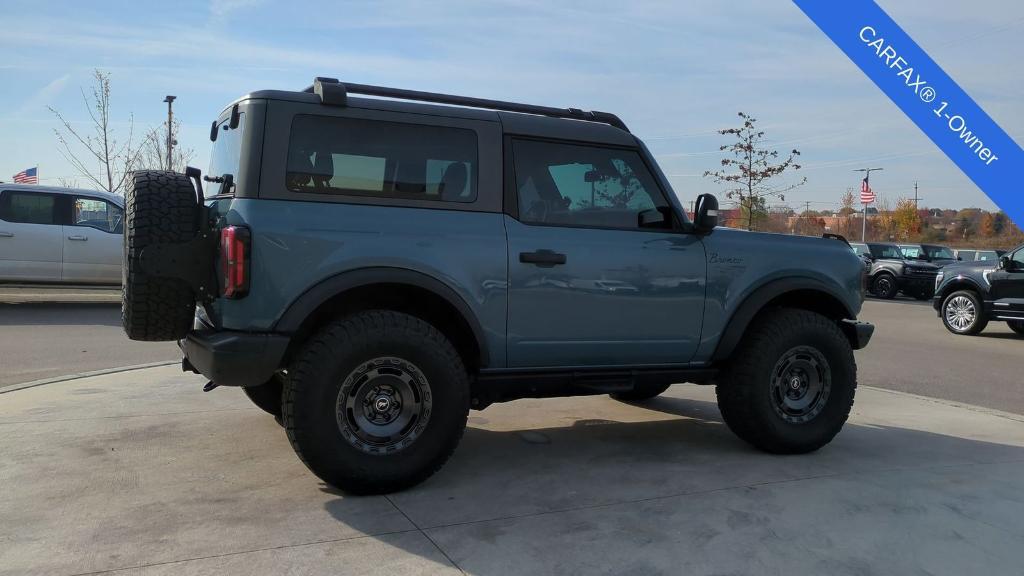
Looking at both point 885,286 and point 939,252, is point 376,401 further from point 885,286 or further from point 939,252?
point 939,252

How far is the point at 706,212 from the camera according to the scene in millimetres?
4762

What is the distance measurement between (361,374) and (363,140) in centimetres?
122

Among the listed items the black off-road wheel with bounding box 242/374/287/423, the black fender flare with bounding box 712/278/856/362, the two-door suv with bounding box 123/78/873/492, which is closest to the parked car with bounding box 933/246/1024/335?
the two-door suv with bounding box 123/78/873/492

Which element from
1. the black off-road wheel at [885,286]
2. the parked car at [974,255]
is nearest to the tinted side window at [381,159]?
the black off-road wheel at [885,286]

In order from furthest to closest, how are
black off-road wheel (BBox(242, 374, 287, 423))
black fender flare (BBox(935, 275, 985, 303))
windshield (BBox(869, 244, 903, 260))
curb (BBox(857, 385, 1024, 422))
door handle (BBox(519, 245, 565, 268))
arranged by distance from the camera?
windshield (BBox(869, 244, 903, 260))
black fender flare (BBox(935, 275, 985, 303))
curb (BBox(857, 385, 1024, 422))
black off-road wheel (BBox(242, 374, 287, 423))
door handle (BBox(519, 245, 565, 268))

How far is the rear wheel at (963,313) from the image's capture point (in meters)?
13.1

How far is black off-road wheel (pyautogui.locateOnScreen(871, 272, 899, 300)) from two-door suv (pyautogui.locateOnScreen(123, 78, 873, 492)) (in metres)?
20.1

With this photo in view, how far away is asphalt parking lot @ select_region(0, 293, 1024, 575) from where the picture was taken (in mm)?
3348

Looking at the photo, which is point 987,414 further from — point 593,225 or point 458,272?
point 458,272

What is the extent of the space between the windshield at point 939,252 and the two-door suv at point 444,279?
2261 cm

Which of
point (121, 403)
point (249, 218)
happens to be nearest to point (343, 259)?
point (249, 218)

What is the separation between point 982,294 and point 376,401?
12.3 meters

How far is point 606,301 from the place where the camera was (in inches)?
182

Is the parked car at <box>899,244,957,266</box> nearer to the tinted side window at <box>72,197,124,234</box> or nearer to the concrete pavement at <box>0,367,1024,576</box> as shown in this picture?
the concrete pavement at <box>0,367,1024,576</box>
